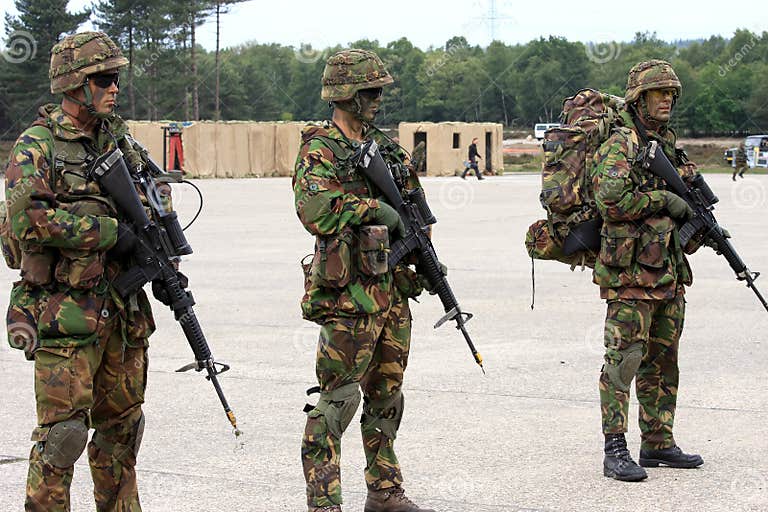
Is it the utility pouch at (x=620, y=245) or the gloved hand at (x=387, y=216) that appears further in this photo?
the utility pouch at (x=620, y=245)

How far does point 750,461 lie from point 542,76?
66.2m

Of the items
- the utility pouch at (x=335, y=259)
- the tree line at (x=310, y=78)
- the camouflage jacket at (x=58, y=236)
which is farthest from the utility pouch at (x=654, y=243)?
the tree line at (x=310, y=78)

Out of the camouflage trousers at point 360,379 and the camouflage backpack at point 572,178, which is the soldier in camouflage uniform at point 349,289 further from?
the camouflage backpack at point 572,178

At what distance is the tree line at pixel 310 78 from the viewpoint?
55.7 metres

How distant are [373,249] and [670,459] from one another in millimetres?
2155

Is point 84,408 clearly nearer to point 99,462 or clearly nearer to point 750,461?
point 99,462

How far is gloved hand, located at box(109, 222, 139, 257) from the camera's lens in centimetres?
446

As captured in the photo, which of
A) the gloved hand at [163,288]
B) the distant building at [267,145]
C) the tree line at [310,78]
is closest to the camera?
the gloved hand at [163,288]

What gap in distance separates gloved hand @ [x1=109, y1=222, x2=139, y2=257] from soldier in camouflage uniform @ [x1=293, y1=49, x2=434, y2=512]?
0.73m

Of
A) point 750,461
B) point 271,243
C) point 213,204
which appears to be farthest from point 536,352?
point 213,204

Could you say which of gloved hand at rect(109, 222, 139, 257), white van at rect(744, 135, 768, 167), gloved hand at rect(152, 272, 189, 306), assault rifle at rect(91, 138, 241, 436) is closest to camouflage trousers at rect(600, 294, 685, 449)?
assault rifle at rect(91, 138, 241, 436)

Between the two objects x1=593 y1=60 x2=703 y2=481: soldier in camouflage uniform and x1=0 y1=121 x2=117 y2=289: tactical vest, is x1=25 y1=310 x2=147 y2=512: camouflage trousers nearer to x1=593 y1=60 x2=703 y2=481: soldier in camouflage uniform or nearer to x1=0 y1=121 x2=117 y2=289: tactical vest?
x1=0 y1=121 x2=117 y2=289: tactical vest

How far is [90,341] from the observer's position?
14.4 feet

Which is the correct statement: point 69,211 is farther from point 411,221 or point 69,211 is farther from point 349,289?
point 411,221
